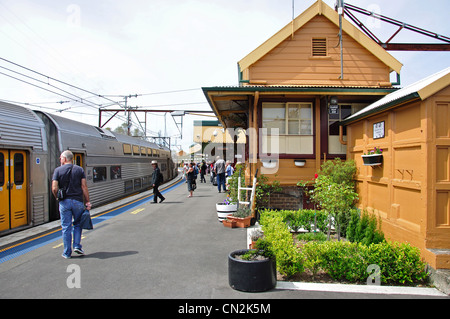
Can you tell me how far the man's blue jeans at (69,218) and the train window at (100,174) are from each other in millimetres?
6829

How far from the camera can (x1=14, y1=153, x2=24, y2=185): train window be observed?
26.1ft

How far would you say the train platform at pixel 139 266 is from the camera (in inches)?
170

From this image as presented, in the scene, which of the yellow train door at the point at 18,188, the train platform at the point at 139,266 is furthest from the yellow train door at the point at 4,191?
the train platform at the point at 139,266

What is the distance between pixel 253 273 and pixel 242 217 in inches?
160

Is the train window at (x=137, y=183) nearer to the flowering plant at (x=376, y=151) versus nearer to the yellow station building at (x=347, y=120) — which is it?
the yellow station building at (x=347, y=120)

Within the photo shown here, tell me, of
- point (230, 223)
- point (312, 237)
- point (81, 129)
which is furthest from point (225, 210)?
point (81, 129)

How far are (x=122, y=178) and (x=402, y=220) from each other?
514 inches

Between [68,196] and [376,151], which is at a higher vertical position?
[376,151]

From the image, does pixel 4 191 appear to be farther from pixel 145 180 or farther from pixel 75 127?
pixel 145 180

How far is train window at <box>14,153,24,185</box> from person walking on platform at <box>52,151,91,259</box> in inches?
121

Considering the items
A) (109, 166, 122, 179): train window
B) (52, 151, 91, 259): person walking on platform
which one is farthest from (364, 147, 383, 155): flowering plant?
(109, 166, 122, 179): train window

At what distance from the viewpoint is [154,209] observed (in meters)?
11.5

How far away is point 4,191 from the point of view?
7.55 m

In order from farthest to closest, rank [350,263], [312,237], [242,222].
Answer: [242,222]
[312,237]
[350,263]
